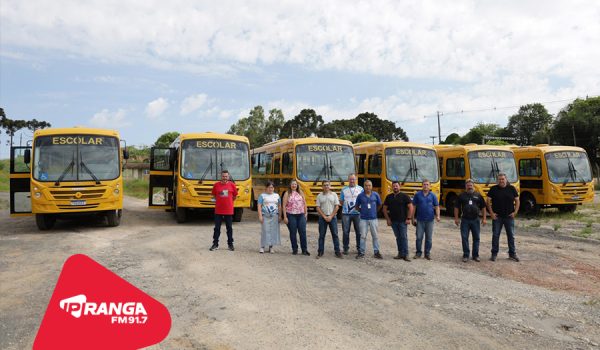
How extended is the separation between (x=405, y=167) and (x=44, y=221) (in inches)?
471

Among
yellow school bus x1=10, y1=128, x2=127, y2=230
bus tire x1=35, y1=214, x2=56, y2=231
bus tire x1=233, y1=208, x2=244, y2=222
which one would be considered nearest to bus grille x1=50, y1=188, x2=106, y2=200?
yellow school bus x1=10, y1=128, x2=127, y2=230

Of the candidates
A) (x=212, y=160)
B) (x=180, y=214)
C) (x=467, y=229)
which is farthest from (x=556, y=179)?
(x=180, y=214)

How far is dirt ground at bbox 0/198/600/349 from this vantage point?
566 cm

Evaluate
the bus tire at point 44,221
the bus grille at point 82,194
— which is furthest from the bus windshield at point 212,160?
the bus tire at point 44,221

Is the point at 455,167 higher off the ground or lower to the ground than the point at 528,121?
lower

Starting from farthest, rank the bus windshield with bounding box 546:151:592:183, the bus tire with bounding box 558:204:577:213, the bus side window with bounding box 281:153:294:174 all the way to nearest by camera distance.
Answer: the bus tire with bounding box 558:204:577:213 → the bus windshield with bounding box 546:151:592:183 → the bus side window with bounding box 281:153:294:174

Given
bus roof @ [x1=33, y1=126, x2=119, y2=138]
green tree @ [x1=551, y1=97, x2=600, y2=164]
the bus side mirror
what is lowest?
the bus side mirror

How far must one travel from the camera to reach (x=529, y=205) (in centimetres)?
2008

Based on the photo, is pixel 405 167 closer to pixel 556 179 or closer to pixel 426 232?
pixel 556 179

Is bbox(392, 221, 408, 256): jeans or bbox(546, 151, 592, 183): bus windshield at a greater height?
bbox(546, 151, 592, 183): bus windshield

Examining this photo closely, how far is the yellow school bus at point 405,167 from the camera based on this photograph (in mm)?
18234

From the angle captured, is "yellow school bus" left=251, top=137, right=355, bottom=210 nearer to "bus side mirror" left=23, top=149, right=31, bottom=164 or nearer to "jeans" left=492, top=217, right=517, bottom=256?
"jeans" left=492, top=217, right=517, bottom=256

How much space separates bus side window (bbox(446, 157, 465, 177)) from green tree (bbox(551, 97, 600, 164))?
92.1ft

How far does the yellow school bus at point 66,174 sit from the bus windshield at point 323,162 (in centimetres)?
586
